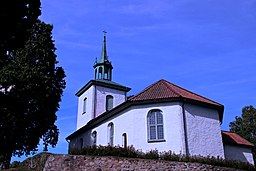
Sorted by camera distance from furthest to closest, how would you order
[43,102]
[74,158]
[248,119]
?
[248,119] → [43,102] → [74,158]

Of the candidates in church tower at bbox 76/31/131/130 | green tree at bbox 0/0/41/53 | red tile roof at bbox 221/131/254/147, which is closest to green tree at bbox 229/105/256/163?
red tile roof at bbox 221/131/254/147

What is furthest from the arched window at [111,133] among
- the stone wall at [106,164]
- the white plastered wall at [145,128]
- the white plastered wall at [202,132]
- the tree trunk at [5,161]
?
the stone wall at [106,164]

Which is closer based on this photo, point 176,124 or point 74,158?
point 74,158

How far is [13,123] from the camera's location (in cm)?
2188

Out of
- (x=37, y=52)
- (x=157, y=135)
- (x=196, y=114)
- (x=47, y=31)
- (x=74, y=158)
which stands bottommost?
(x=74, y=158)

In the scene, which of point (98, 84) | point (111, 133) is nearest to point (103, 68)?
point (98, 84)

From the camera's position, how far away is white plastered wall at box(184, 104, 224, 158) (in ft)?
73.9

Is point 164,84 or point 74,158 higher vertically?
point 164,84

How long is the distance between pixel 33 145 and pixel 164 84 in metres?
11.0

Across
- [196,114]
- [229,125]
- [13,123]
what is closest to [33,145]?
[13,123]

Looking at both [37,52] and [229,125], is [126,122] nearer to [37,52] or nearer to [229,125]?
[37,52]

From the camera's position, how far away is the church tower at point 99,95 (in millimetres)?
33938

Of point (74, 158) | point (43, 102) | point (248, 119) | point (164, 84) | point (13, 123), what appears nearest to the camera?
point (74, 158)

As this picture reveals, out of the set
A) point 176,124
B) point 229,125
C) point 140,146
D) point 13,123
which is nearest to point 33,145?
point 13,123
